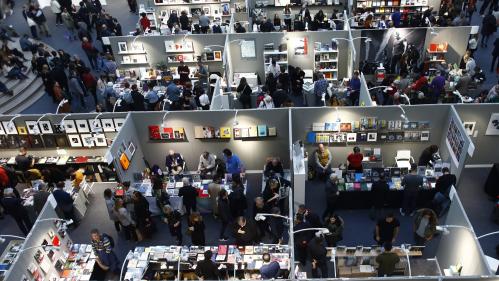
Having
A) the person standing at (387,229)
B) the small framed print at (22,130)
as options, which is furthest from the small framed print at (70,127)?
the person standing at (387,229)

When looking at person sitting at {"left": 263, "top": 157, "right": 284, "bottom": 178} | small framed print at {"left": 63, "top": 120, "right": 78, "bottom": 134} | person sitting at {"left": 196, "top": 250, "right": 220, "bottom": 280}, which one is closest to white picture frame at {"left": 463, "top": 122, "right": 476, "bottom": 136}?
person sitting at {"left": 263, "top": 157, "right": 284, "bottom": 178}

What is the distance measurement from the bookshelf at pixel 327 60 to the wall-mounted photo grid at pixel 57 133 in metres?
6.68

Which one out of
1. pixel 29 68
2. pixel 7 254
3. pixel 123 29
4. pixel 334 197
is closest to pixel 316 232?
pixel 334 197

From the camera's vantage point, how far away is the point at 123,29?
19500 millimetres

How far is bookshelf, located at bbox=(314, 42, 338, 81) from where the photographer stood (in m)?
14.1

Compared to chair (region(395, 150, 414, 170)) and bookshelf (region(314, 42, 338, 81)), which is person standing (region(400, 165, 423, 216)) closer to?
chair (region(395, 150, 414, 170))

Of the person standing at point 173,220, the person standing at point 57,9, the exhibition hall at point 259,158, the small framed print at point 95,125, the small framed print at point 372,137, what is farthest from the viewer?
the person standing at point 57,9

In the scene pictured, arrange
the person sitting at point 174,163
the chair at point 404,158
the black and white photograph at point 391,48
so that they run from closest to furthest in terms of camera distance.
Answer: the chair at point 404,158, the person sitting at point 174,163, the black and white photograph at point 391,48

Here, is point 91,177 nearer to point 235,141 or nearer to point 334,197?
point 235,141

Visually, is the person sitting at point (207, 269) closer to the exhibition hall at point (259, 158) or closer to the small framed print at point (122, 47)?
the exhibition hall at point (259, 158)

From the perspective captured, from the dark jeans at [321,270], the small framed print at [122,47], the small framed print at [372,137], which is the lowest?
the dark jeans at [321,270]

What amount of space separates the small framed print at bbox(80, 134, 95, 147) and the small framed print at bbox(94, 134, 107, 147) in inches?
4.5

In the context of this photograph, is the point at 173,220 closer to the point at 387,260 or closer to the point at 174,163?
the point at 174,163

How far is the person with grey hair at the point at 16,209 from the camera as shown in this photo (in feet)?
31.3
